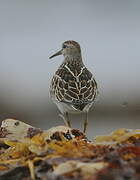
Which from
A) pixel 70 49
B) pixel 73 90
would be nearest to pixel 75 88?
pixel 73 90

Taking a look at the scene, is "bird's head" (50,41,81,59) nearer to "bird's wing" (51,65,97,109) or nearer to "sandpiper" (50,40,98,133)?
"sandpiper" (50,40,98,133)

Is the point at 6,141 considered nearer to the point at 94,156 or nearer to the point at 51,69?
the point at 94,156

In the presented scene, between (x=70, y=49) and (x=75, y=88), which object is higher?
(x=70, y=49)

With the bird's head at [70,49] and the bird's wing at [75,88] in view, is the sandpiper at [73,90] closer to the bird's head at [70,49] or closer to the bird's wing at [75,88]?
the bird's wing at [75,88]

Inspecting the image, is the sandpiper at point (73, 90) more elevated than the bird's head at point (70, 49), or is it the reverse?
the bird's head at point (70, 49)

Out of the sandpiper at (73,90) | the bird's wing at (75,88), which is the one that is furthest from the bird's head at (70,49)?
the bird's wing at (75,88)

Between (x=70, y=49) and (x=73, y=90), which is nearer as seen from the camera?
(x=73, y=90)

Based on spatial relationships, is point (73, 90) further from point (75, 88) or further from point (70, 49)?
point (70, 49)

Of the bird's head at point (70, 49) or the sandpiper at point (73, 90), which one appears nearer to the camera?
the sandpiper at point (73, 90)

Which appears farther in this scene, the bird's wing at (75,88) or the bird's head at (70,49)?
the bird's head at (70,49)
